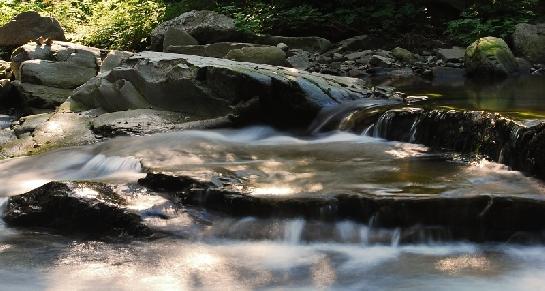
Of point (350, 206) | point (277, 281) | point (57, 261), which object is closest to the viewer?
point (277, 281)

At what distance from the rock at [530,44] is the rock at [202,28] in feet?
19.9

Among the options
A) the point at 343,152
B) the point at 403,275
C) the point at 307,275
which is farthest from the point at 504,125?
the point at 307,275

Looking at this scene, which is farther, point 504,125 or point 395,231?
point 504,125

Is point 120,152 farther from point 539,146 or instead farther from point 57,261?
point 539,146

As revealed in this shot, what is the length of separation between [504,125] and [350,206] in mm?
2098

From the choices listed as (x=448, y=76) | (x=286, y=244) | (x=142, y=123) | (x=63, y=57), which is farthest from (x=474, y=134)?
(x=63, y=57)

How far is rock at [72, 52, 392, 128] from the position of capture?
7895mm

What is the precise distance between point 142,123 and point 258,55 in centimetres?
420

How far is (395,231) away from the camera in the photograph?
14.4 feet

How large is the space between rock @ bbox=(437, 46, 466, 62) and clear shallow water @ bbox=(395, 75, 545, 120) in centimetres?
179

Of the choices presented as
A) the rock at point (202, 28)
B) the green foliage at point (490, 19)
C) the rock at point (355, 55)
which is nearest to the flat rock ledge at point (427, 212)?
the rock at point (355, 55)

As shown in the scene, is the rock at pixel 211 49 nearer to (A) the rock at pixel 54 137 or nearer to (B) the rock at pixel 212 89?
(B) the rock at pixel 212 89

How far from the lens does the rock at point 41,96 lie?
32.9 ft

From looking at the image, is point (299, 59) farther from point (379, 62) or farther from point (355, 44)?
point (355, 44)
